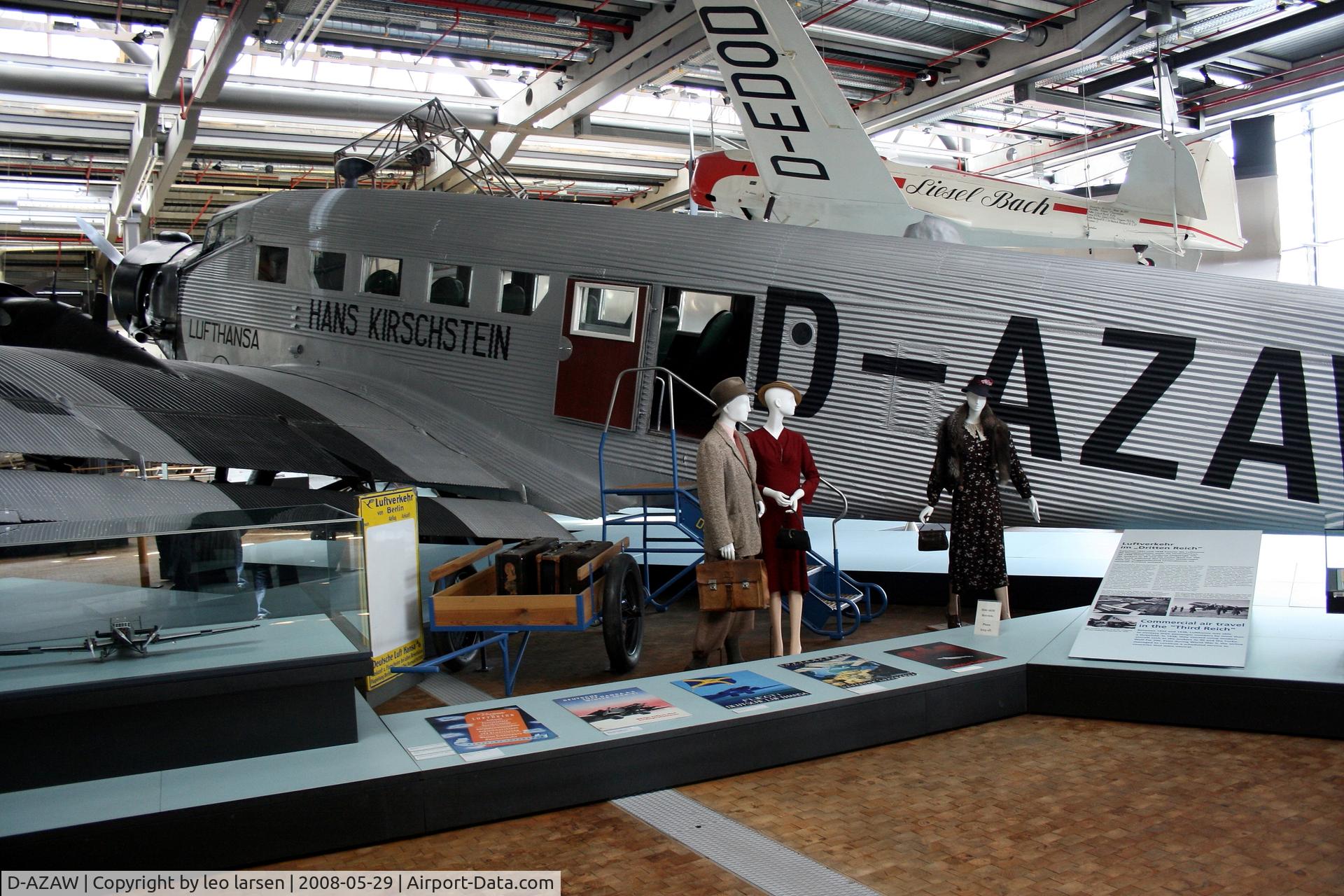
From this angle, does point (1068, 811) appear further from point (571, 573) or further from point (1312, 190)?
point (1312, 190)

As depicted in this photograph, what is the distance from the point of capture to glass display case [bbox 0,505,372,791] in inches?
134

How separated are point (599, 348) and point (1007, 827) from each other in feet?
15.0

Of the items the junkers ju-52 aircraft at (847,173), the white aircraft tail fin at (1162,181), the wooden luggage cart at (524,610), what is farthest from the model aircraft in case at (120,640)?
the white aircraft tail fin at (1162,181)

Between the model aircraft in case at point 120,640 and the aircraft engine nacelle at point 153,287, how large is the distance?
7081 mm

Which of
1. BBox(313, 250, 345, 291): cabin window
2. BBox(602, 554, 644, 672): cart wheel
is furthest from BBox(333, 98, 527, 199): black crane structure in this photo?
BBox(602, 554, 644, 672): cart wheel

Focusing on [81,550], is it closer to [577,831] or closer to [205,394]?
[577,831]

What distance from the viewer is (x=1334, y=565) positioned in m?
7.18

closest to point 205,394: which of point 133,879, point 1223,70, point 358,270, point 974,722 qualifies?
point 358,270

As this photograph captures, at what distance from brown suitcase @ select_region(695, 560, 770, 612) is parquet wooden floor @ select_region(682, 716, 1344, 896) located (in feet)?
Answer: 3.49

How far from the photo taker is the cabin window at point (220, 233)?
9367 millimetres

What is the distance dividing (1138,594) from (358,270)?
245 inches

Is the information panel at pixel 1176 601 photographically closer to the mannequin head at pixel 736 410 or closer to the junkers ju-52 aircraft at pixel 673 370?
the junkers ju-52 aircraft at pixel 673 370

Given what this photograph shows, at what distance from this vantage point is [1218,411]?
5930 mm

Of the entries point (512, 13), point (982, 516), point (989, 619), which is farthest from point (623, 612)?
point (512, 13)
